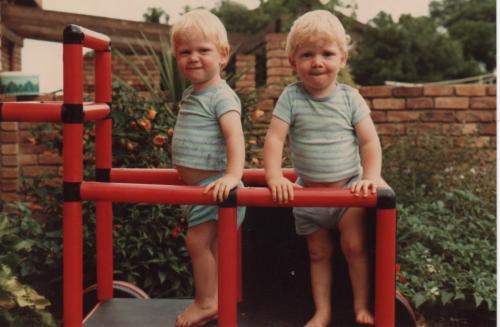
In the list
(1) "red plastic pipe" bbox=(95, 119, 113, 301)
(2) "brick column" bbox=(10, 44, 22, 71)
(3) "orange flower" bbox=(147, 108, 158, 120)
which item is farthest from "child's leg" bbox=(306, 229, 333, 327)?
(2) "brick column" bbox=(10, 44, 22, 71)

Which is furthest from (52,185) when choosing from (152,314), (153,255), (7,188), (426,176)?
(426,176)

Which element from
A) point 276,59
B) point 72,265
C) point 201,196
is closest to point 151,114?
point 72,265

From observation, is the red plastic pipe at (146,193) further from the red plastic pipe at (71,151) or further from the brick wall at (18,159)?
the brick wall at (18,159)

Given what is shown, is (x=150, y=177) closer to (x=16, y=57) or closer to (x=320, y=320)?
(x=320, y=320)

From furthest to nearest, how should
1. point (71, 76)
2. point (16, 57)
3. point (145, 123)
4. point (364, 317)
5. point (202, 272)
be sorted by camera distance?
point (16, 57) < point (145, 123) < point (202, 272) < point (364, 317) < point (71, 76)

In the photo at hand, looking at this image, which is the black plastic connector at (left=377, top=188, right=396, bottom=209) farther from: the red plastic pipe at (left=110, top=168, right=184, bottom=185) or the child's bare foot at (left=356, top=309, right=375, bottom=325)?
the red plastic pipe at (left=110, top=168, right=184, bottom=185)
